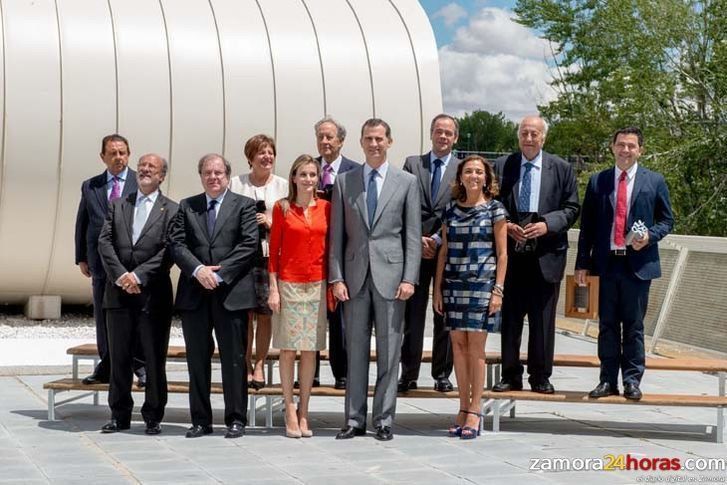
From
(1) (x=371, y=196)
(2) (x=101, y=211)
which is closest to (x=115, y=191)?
(2) (x=101, y=211)

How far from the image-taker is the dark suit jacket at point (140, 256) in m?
7.86

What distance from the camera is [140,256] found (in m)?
7.90

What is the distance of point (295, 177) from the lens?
7.79m

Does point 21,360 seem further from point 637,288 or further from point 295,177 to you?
point 637,288

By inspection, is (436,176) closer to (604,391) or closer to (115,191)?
(604,391)

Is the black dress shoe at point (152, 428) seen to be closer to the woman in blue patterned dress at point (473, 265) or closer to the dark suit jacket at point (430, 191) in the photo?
the woman in blue patterned dress at point (473, 265)

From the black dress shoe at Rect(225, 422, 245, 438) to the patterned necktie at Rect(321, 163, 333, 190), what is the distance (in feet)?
6.33

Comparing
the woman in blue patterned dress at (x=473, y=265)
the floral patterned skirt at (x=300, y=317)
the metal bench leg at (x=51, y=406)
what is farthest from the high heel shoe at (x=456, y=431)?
the metal bench leg at (x=51, y=406)

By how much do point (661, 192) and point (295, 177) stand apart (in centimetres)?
260

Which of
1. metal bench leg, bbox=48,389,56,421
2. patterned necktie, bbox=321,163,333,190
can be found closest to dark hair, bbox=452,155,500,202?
patterned necktie, bbox=321,163,333,190

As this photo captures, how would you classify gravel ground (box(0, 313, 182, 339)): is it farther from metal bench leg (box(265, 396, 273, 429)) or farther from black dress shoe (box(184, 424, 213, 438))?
black dress shoe (box(184, 424, 213, 438))

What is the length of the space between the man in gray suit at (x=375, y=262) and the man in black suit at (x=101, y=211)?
190 cm

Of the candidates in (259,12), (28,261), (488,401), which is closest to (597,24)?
(259,12)

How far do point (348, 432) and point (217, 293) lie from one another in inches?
52.0
